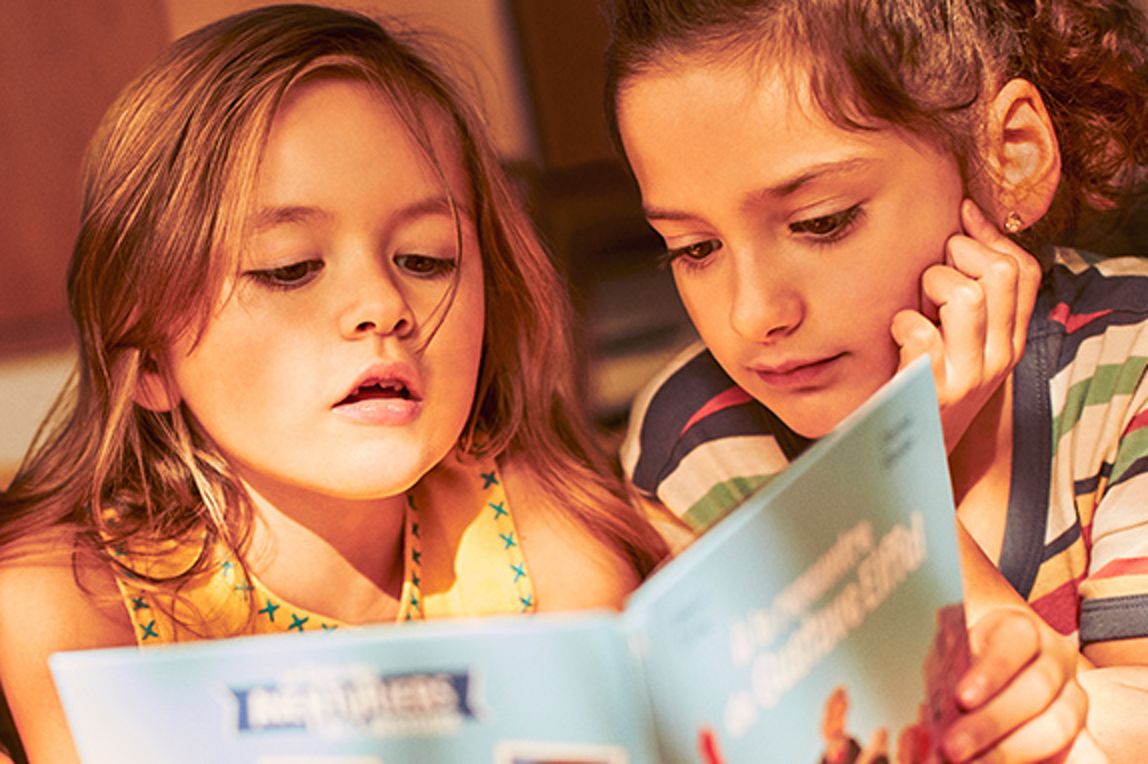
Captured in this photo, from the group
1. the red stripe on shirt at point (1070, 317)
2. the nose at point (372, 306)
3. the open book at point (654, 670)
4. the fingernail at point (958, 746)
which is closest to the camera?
the open book at point (654, 670)

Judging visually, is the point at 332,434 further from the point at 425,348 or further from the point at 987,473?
the point at 987,473

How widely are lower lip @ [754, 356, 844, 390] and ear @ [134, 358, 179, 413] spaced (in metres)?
0.47

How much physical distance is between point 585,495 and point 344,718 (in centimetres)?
58

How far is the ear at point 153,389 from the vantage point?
3.38ft

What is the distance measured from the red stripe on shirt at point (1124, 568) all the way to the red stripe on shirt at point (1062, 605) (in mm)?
95

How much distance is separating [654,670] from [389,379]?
0.46 m

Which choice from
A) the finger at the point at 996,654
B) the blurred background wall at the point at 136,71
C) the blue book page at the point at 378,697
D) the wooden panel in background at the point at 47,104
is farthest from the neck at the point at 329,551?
the wooden panel in background at the point at 47,104

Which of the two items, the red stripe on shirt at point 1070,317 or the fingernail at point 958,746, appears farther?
the red stripe on shirt at point 1070,317

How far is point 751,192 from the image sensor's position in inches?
41.6

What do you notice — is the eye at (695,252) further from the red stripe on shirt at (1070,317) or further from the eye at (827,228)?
the red stripe on shirt at (1070,317)

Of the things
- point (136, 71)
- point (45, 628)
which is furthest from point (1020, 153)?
point (136, 71)

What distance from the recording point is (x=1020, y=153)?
112cm

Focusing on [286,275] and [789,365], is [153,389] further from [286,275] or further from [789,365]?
[789,365]

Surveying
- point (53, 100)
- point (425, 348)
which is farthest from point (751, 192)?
point (53, 100)
